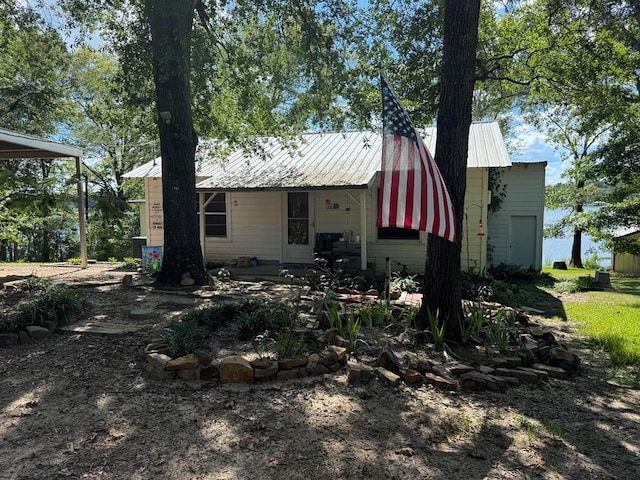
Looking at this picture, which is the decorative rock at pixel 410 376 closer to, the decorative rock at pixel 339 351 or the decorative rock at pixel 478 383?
the decorative rock at pixel 478 383

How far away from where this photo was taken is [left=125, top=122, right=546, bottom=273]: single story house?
11133mm

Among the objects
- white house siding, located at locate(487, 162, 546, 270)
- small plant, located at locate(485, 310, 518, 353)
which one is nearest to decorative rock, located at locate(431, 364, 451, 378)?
small plant, located at locate(485, 310, 518, 353)

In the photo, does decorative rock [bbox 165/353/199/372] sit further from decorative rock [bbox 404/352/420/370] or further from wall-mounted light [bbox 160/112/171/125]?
wall-mounted light [bbox 160/112/171/125]

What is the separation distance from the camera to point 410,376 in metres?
4.04

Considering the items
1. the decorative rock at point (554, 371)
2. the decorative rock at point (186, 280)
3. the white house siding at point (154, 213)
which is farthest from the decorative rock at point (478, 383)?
the white house siding at point (154, 213)

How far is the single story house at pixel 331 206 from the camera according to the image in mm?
11133

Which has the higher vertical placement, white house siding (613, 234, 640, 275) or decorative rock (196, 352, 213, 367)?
decorative rock (196, 352, 213, 367)

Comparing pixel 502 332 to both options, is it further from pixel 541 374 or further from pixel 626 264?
pixel 626 264

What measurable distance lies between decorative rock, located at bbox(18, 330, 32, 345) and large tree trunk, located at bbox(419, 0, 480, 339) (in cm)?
451

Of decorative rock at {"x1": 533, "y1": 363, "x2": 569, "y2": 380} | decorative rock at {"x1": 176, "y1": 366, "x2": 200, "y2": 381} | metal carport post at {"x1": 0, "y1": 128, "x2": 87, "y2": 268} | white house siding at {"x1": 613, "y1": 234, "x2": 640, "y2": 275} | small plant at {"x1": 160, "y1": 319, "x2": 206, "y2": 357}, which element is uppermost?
metal carport post at {"x1": 0, "y1": 128, "x2": 87, "y2": 268}

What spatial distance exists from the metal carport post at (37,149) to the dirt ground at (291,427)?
5.90 meters

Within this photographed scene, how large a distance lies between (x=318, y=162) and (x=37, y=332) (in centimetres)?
881

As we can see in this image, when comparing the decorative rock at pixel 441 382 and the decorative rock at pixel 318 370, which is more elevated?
the decorative rock at pixel 318 370

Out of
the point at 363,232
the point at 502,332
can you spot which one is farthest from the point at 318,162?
the point at 502,332
